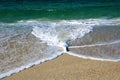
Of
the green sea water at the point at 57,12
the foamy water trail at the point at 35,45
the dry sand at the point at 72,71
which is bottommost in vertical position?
the green sea water at the point at 57,12

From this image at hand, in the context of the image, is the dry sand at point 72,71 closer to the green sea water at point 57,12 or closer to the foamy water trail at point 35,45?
the foamy water trail at point 35,45

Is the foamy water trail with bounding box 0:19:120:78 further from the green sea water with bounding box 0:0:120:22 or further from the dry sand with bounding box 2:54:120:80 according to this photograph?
the green sea water with bounding box 0:0:120:22

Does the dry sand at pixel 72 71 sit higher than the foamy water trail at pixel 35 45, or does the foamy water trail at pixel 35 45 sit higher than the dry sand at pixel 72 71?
the dry sand at pixel 72 71

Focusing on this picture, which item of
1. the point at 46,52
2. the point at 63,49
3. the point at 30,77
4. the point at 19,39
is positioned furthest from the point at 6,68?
the point at 19,39

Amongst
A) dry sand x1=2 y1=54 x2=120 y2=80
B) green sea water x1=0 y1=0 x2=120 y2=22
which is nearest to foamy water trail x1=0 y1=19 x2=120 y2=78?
dry sand x1=2 y1=54 x2=120 y2=80

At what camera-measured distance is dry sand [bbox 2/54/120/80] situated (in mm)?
5980

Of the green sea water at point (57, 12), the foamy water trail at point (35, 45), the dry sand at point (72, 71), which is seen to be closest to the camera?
the dry sand at point (72, 71)

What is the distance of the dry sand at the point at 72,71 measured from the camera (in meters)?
5.98

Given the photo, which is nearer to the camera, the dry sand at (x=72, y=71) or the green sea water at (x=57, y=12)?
the dry sand at (x=72, y=71)

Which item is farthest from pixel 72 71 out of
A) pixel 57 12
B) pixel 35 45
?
pixel 57 12

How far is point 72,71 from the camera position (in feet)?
20.7

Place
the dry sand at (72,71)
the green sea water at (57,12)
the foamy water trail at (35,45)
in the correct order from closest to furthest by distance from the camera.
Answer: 1. the dry sand at (72,71)
2. the foamy water trail at (35,45)
3. the green sea water at (57,12)

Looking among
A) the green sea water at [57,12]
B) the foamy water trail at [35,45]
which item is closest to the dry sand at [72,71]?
the foamy water trail at [35,45]

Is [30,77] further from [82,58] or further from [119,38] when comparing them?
[119,38]
